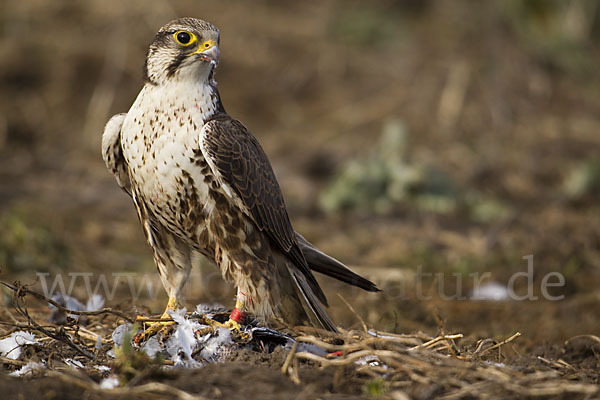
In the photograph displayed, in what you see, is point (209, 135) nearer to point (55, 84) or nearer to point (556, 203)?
point (556, 203)

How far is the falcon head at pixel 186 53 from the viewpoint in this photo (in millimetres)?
3744

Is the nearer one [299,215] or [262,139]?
[299,215]

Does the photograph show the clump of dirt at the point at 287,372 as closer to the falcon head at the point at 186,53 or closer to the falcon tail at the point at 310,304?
the falcon tail at the point at 310,304

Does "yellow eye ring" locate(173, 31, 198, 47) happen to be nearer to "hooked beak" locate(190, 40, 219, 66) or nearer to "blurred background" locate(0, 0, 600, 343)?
"hooked beak" locate(190, 40, 219, 66)

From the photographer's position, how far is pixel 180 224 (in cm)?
378

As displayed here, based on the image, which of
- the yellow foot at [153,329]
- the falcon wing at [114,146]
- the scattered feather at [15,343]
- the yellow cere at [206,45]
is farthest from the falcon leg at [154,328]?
the yellow cere at [206,45]

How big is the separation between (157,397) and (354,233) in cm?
471

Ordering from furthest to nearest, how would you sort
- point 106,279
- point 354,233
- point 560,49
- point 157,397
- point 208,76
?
point 560,49 < point 354,233 < point 106,279 < point 208,76 < point 157,397

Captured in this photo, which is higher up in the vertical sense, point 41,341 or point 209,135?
point 209,135

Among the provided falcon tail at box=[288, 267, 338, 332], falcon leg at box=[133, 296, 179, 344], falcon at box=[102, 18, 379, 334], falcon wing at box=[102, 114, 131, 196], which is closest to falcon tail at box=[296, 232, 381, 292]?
falcon at box=[102, 18, 379, 334]

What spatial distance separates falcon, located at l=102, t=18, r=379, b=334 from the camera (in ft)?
12.0

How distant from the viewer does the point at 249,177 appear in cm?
379

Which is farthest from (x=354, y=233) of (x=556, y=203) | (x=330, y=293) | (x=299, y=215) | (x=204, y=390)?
(x=204, y=390)

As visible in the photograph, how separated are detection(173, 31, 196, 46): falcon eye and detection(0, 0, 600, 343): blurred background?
1.85 meters
